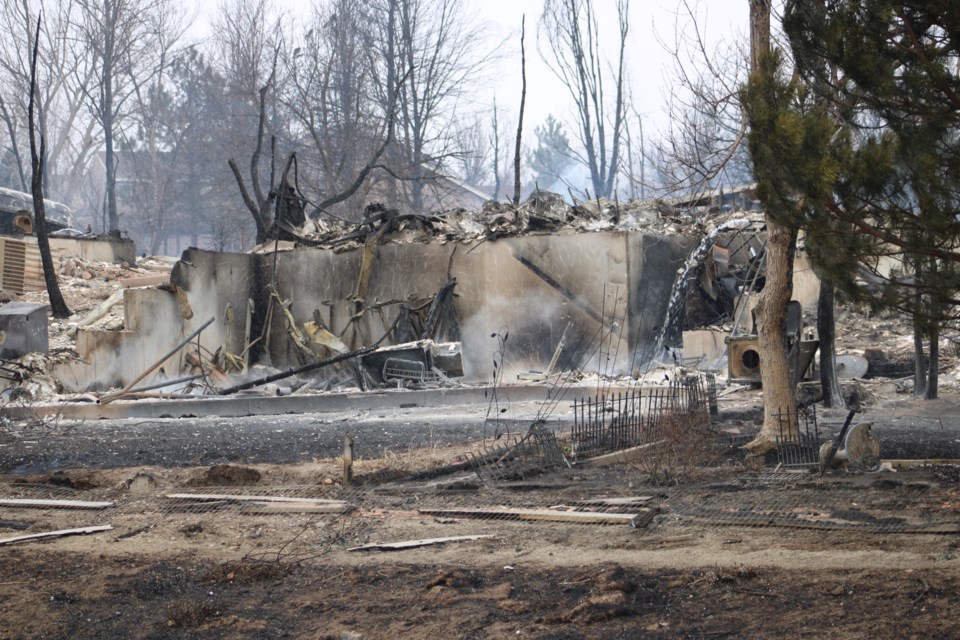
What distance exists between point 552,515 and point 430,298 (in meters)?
11.2

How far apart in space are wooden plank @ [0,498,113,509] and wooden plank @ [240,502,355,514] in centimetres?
114

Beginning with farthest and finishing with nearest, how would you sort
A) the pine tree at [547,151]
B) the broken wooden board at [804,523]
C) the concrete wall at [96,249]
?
the pine tree at [547,151]
the concrete wall at [96,249]
the broken wooden board at [804,523]

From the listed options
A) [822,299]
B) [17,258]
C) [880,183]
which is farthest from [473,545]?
[17,258]

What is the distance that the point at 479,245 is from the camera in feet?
56.9

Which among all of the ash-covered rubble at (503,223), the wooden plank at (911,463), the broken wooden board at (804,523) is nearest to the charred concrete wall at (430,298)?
the ash-covered rubble at (503,223)

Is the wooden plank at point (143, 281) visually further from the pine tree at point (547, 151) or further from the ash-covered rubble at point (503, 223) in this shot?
the pine tree at point (547, 151)

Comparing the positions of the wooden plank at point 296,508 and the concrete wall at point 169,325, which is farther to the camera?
the concrete wall at point 169,325

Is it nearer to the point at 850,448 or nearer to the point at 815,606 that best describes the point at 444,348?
the point at 850,448

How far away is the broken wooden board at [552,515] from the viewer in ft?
20.8

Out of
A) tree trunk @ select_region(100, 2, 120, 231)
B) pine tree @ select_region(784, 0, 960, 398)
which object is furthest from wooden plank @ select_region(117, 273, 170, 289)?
tree trunk @ select_region(100, 2, 120, 231)

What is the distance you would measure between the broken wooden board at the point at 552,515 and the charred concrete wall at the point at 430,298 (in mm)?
9424

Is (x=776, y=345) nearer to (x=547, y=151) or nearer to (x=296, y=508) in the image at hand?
(x=296, y=508)

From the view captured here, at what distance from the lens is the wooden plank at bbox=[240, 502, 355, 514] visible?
7047mm

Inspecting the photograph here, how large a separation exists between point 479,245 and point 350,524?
36.2 feet
